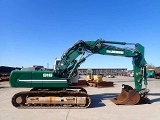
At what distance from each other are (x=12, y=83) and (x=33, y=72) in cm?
134

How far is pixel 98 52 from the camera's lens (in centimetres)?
1588

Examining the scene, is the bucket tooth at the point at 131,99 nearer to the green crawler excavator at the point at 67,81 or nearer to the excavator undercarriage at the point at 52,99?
the green crawler excavator at the point at 67,81

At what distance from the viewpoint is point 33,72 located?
48.7ft

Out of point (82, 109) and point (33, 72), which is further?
point (33, 72)

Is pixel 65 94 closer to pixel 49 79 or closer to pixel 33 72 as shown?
pixel 49 79

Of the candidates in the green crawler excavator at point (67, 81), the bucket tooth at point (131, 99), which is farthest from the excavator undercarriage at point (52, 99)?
the bucket tooth at point (131, 99)

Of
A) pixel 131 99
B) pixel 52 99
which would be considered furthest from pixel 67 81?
pixel 131 99

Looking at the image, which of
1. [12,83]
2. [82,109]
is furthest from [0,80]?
[82,109]

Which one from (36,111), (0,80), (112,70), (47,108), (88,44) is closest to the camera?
(36,111)

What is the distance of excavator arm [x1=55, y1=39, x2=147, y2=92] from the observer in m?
15.3

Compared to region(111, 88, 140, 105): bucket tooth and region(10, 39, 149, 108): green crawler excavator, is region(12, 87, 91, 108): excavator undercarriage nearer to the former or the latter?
region(10, 39, 149, 108): green crawler excavator

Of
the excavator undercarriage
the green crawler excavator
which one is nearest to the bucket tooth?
the green crawler excavator

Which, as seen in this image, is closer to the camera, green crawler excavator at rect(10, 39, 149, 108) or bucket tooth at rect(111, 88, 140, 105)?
green crawler excavator at rect(10, 39, 149, 108)

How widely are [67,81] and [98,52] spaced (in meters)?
2.72
